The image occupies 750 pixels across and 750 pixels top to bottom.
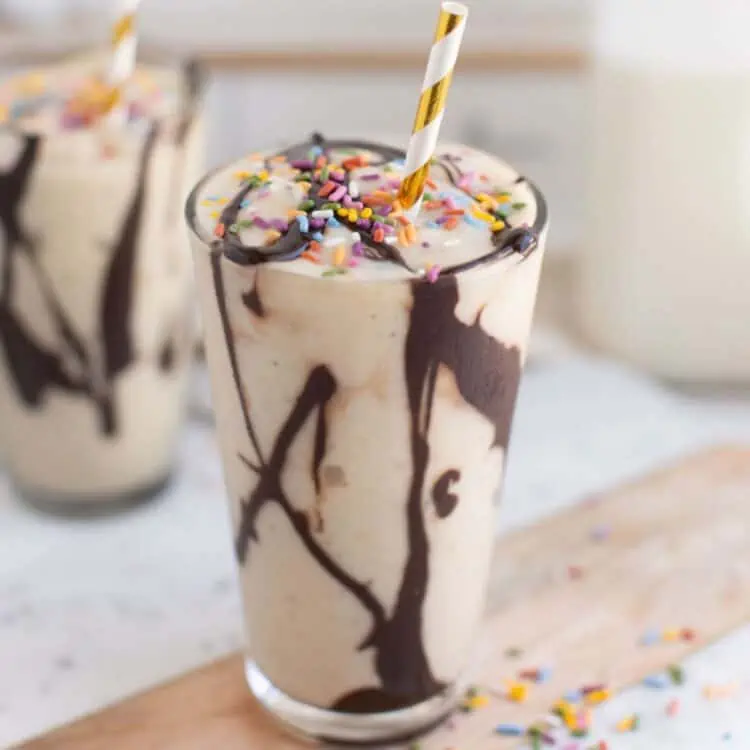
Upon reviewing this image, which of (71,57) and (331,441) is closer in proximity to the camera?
(331,441)

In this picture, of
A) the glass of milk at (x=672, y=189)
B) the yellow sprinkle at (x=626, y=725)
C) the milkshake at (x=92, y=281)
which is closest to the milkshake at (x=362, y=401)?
the yellow sprinkle at (x=626, y=725)

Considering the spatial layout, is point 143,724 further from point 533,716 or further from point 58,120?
point 58,120

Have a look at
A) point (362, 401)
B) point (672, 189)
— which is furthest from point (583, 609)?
point (672, 189)

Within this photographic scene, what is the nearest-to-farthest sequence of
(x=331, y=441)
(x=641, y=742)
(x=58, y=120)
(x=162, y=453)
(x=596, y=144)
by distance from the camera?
(x=331, y=441) → (x=641, y=742) → (x=58, y=120) → (x=162, y=453) → (x=596, y=144)

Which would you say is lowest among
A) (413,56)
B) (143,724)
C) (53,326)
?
(143,724)

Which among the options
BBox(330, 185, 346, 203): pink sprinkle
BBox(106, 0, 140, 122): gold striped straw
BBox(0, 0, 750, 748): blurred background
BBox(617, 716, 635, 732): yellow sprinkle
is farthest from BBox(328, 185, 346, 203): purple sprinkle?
BBox(617, 716, 635, 732): yellow sprinkle

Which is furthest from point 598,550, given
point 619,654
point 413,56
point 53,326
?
point 413,56

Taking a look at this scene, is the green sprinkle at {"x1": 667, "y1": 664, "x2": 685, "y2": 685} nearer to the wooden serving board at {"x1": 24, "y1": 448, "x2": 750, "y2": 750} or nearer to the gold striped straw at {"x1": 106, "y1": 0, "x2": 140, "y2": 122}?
the wooden serving board at {"x1": 24, "y1": 448, "x2": 750, "y2": 750}
